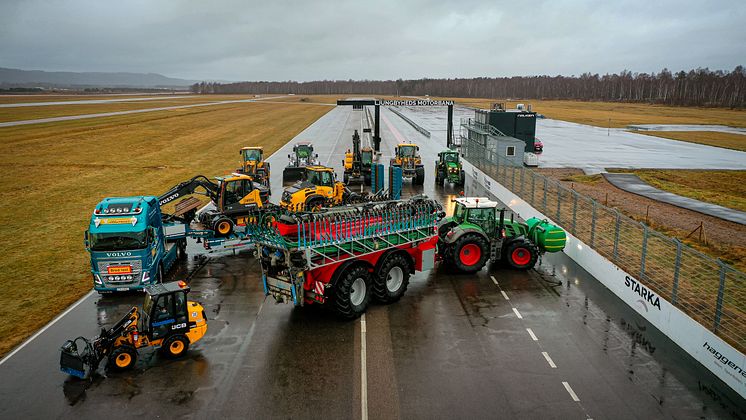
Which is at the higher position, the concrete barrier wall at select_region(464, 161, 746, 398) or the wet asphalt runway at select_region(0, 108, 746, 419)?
the concrete barrier wall at select_region(464, 161, 746, 398)

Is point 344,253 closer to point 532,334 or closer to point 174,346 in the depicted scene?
point 174,346

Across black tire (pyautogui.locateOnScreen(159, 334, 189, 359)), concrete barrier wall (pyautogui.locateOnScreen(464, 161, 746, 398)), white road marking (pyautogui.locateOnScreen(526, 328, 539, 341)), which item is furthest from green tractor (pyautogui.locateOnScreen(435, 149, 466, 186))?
black tire (pyautogui.locateOnScreen(159, 334, 189, 359))

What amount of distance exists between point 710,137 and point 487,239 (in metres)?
65.0

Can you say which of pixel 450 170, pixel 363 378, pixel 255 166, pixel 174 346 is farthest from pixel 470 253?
pixel 255 166

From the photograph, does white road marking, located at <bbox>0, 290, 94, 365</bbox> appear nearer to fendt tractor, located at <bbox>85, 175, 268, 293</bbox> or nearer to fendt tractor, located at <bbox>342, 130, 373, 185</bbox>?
fendt tractor, located at <bbox>85, 175, 268, 293</bbox>

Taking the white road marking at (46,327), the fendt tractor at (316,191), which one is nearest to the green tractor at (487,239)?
the fendt tractor at (316,191)

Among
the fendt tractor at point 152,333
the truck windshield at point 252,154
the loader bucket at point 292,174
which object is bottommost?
the fendt tractor at point 152,333

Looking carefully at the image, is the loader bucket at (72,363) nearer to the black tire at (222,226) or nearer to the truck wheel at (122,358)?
the truck wheel at (122,358)

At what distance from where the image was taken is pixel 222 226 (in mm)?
20656

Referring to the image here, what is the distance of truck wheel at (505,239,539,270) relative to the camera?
18525 millimetres

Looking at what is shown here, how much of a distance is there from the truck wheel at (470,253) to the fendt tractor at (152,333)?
876cm

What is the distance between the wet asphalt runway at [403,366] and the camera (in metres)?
10.7

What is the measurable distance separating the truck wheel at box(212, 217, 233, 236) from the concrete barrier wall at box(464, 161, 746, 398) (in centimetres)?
1318

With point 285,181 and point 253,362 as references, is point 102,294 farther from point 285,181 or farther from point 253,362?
point 285,181
